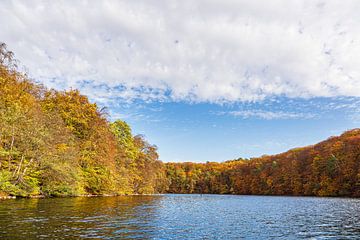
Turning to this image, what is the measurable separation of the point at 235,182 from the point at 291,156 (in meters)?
34.3

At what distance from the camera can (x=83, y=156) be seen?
5494cm

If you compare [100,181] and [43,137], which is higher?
[43,137]

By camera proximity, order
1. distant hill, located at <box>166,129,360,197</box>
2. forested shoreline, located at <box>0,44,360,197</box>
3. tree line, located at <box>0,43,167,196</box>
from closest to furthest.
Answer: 1. tree line, located at <box>0,43,167,196</box>
2. forested shoreline, located at <box>0,44,360,197</box>
3. distant hill, located at <box>166,129,360,197</box>

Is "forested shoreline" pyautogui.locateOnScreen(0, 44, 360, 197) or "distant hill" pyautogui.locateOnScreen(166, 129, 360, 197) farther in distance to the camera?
"distant hill" pyautogui.locateOnScreen(166, 129, 360, 197)

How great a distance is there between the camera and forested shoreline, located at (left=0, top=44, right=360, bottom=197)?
1497 inches

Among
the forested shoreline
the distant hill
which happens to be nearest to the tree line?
the forested shoreline

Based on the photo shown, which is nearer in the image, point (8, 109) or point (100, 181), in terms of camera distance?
point (8, 109)

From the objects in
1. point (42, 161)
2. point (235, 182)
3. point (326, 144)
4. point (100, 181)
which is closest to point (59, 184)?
point (42, 161)

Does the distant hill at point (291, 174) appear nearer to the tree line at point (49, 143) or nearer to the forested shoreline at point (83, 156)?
the forested shoreline at point (83, 156)

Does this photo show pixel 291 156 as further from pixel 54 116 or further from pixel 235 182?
pixel 54 116

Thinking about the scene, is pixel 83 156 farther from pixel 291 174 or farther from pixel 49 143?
pixel 291 174

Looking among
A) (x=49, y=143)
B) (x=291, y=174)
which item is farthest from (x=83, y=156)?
(x=291, y=174)

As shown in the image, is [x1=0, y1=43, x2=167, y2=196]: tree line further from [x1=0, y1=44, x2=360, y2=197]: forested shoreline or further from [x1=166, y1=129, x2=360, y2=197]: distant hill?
[x1=166, y1=129, x2=360, y2=197]: distant hill

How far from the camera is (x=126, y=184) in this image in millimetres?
74312
